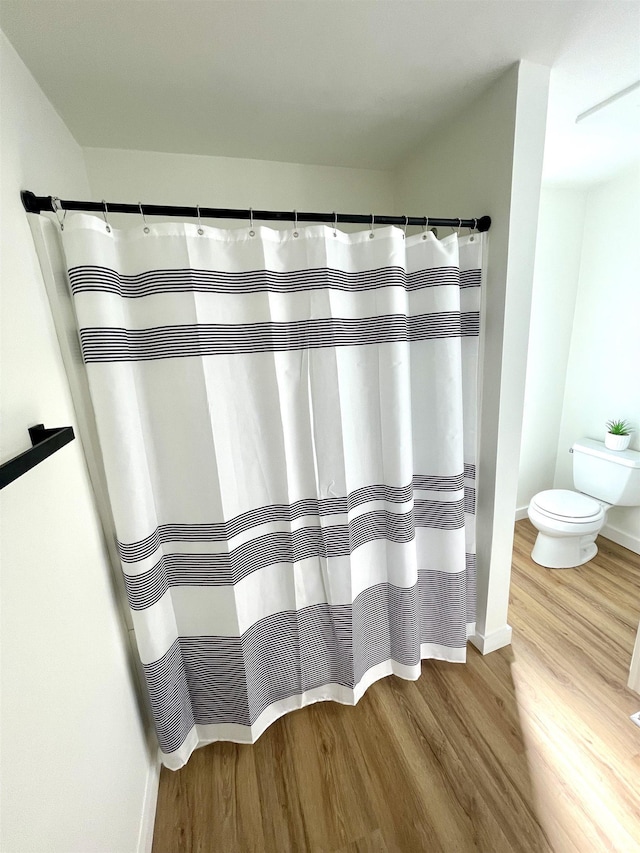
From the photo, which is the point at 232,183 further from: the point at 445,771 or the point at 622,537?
the point at 622,537

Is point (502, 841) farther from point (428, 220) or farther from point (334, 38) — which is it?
point (334, 38)

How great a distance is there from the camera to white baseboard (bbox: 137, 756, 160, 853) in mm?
1109

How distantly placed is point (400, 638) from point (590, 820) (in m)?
0.71

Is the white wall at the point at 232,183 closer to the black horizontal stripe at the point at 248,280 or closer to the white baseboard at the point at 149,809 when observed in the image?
the black horizontal stripe at the point at 248,280

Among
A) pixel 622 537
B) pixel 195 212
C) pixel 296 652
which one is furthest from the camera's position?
pixel 622 537

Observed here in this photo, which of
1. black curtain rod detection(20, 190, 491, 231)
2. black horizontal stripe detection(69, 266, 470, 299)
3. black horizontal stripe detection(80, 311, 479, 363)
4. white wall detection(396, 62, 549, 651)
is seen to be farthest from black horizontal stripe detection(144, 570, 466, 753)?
black curtain rod detection(20, 190, 491, 231)

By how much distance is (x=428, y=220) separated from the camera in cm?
130

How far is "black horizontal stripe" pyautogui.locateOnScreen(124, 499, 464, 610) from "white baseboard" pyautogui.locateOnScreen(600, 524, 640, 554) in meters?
1.72

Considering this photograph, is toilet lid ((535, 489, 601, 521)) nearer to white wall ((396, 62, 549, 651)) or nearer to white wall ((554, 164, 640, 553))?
white wall ((554, 164, 640, 553))

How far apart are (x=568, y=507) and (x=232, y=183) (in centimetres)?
242

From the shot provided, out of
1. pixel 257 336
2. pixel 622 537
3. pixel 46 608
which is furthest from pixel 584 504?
pixel 46 608

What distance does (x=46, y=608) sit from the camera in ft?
2.51

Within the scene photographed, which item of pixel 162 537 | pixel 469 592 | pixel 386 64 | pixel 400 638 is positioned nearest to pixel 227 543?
pixel 162 537

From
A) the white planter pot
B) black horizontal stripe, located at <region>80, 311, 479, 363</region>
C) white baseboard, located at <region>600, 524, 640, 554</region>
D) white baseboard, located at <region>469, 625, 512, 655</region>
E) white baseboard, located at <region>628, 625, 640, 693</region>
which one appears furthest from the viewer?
white baseboard, located at <region>600, 524, 640, 554</region>
